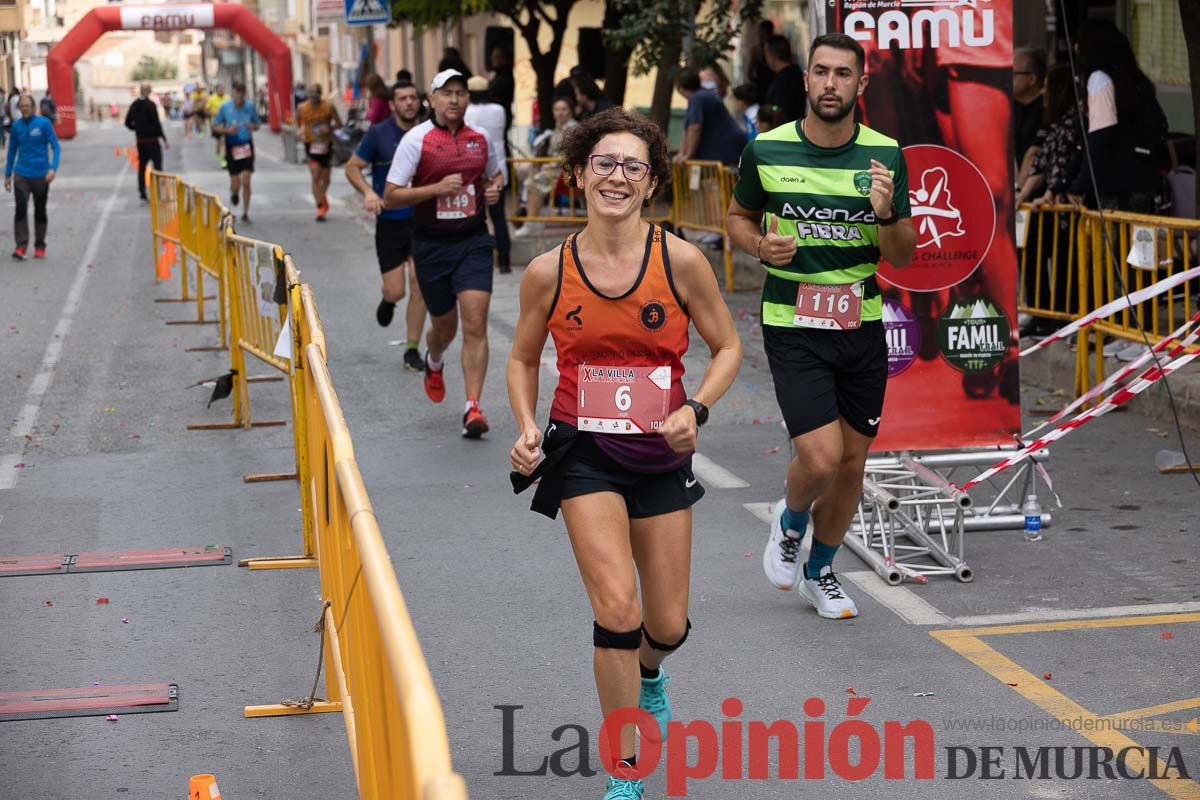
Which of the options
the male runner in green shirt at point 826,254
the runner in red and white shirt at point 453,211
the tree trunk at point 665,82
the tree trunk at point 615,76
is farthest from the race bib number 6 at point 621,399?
the tree trunk at point 615,76

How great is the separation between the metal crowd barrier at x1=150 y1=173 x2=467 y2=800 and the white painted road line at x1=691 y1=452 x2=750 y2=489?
7.02 feet

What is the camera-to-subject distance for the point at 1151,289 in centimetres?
916

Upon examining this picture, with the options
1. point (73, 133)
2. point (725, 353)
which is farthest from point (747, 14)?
point (73, 133)

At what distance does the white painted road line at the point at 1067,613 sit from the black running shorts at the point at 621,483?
2.11 metres

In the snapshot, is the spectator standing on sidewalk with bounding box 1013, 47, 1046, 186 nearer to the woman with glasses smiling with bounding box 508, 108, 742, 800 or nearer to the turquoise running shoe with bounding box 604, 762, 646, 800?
the woman with glasses smiling with bounding box 508, 108, 742, 800

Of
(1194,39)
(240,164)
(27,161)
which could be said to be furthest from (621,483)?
(240,164)

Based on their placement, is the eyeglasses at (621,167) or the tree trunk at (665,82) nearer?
the eyeglasses at (621,167)

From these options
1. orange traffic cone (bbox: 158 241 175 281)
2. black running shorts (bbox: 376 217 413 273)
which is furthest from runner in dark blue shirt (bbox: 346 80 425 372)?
orange traffic cone (bbox: 158 241 175 281)

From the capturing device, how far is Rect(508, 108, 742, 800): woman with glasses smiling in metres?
4.59

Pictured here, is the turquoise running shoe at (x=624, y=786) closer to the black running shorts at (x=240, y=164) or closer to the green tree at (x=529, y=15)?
the green tree at (x=529, y=15)

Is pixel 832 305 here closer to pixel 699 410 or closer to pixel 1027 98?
pixel 699 410

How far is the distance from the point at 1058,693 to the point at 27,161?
18.3 metres

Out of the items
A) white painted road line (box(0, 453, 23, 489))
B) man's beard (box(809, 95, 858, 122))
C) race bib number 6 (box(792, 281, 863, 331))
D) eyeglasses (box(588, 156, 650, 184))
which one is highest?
man's beard (box(809, 95, 858, 122))

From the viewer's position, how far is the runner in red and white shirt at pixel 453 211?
→ 32.9ft
